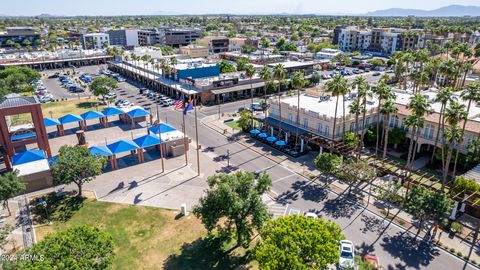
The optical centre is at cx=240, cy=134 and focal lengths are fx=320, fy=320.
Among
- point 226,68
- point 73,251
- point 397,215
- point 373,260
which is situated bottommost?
point 397,215

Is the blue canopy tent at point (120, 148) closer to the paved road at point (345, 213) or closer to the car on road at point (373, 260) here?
the paved road at point (345, 213)

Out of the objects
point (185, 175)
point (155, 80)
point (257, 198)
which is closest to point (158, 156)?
point (185, 175)

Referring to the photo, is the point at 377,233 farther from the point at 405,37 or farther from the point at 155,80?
the point at 405,37

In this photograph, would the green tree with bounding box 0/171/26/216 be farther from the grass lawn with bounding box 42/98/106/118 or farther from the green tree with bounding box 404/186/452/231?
the green tree with bounding box 404/186/452/231

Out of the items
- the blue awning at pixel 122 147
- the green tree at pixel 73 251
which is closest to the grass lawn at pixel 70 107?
the blue awning at pixel 122 147

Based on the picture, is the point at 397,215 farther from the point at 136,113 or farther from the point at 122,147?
the point at 136,113

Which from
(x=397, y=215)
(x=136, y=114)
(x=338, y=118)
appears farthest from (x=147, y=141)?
(x=397, y=215)
